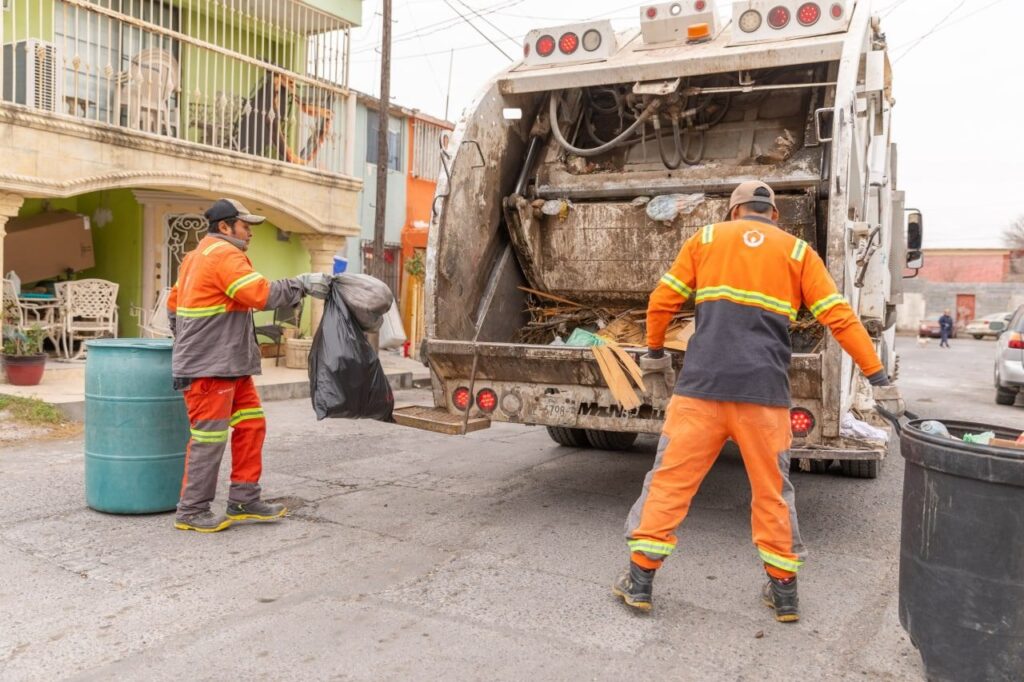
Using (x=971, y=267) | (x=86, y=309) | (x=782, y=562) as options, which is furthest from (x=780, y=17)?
(x=971, y=267)

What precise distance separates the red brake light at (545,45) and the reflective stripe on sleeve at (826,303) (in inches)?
97.3

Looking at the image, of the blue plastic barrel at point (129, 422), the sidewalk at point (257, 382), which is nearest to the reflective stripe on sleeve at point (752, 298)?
the blue plastic barrel at point (129, 422)

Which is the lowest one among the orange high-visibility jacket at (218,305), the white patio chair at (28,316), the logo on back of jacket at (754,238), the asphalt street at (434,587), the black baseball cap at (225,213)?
the asphalt street at (434,587)

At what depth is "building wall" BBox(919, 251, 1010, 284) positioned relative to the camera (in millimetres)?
49469

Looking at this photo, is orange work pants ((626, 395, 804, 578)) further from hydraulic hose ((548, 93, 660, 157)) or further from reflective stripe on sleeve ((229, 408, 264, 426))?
hydraulic hose ((548, 93, 660, 157))

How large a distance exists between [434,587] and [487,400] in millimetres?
1321

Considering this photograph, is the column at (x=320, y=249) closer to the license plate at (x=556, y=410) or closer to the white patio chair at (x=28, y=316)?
the white patio chair at (x=28, y=316)

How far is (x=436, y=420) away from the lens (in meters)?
4.64

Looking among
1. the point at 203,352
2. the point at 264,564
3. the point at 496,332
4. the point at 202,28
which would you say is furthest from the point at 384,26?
the point at 264,564

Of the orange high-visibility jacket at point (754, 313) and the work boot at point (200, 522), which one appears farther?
the work boot at point (200, 522)

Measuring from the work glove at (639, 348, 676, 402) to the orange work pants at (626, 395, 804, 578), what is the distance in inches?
18.9

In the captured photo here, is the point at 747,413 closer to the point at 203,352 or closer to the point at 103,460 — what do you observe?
the point at 203,352

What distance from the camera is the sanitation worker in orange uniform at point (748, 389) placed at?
332 centimetres

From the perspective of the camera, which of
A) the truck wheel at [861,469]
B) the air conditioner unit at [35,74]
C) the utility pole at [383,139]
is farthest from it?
the utility pole at [383,139]
